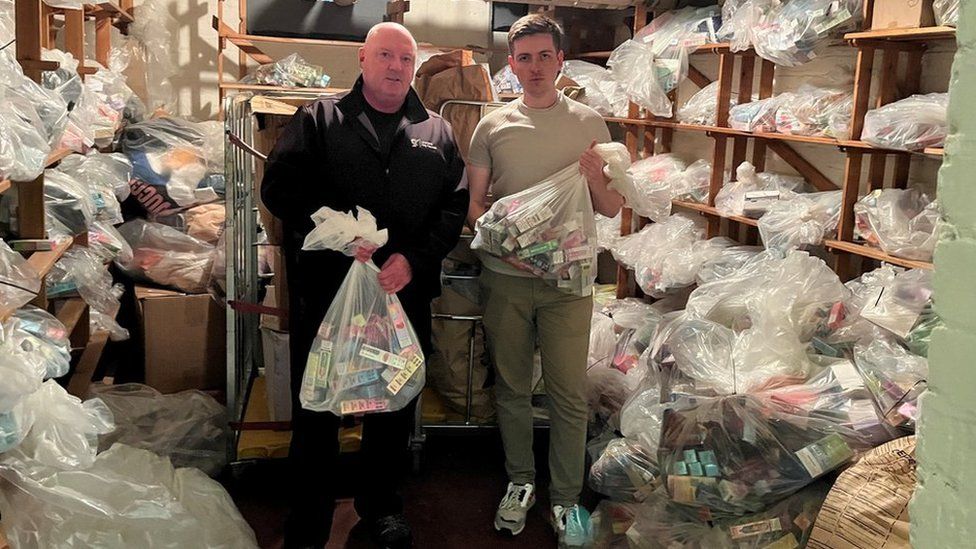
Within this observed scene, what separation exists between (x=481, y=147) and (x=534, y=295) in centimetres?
47

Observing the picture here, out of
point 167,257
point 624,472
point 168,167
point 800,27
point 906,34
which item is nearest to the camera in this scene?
point 906,34

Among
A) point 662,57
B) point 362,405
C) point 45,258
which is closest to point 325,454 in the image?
point 362,405

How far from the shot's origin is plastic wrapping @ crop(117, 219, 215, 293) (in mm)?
3854

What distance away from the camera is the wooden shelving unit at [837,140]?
2637 mm

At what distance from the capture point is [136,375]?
152 inches

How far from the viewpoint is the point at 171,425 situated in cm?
297

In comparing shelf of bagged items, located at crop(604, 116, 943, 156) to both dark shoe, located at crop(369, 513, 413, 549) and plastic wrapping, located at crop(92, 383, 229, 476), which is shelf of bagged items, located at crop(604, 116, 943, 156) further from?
plastic wrapping, located at crop(92, 383, 229, 476)

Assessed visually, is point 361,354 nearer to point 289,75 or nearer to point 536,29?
point 536,29

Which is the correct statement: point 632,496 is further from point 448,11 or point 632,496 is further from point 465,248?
point 448,11

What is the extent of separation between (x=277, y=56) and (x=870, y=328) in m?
4.00

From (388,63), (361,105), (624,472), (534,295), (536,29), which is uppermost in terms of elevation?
(536,29)

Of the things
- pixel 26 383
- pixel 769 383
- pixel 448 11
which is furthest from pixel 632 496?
pixel 448 11

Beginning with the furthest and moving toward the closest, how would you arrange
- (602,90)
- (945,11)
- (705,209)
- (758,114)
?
(602,90), (705,209), (758,114), (945,11)

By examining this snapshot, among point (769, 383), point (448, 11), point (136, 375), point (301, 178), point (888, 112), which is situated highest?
point (448, 11)
